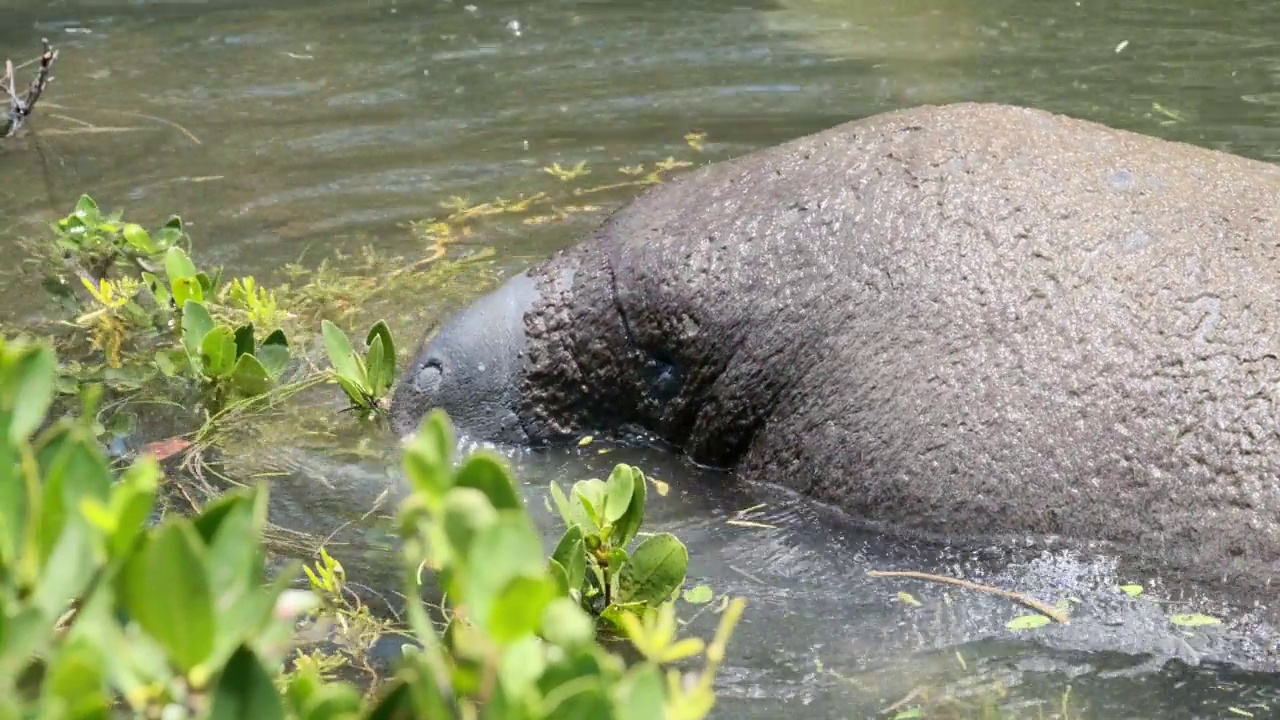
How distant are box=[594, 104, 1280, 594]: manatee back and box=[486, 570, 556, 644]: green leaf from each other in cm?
229

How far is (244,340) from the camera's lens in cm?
424

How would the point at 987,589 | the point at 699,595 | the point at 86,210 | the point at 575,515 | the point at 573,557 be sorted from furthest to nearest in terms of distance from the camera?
the point at 86,210, the point at 699,595, the point at 987,589, the point at 575,515, the point at 573,557


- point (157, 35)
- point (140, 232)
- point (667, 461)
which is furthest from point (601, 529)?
point (157, 35)

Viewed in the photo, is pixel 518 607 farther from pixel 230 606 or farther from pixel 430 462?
pixel 230 606

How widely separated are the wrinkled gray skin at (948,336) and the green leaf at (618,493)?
782 millimetres

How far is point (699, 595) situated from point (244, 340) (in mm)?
1885

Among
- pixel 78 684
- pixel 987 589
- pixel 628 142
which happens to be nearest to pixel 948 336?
pixel 987 589

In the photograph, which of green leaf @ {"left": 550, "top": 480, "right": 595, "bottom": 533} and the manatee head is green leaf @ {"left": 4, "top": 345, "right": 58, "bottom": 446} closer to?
green leaf @ {"left": 550, "top": 480, "right": 595, "bottom": 533}

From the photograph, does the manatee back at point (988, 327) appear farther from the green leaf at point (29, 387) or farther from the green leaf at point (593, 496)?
the green leaf at point (29, 387)

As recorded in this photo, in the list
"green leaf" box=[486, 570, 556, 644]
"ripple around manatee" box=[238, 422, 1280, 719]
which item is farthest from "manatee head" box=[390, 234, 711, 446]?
"green leaf" box=[486, 570, 556, 644]

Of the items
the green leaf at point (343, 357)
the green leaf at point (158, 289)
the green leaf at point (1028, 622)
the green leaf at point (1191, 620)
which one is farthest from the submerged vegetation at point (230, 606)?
the green leaf at point (158, 289)

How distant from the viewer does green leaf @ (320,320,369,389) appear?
4098mm

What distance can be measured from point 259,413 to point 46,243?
1.97 metres

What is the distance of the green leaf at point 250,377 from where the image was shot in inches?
164
